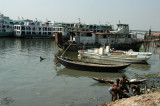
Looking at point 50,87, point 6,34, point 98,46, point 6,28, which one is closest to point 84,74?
point 50,87

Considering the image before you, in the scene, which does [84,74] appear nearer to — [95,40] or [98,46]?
[98,46]

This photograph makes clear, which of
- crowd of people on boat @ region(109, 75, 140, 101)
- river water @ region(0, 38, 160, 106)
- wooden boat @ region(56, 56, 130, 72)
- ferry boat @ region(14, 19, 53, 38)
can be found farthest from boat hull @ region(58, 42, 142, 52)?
ferry boat @ region(14, 19, 53, 38)

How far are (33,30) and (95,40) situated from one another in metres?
41.0

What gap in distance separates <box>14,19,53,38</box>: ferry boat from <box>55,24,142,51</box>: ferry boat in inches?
1347

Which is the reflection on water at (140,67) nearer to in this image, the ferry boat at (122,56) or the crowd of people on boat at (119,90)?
the ferry boat at (122,56)

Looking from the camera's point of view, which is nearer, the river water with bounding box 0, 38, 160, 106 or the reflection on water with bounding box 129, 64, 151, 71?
the river water with bounding box 0, 38, 160, 106

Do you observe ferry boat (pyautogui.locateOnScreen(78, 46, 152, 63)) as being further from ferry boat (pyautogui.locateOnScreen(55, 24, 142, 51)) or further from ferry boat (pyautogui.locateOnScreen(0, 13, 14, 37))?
Answer: ferry boat (pyautogui.locateOnScreen(0, 13, 14, 37))

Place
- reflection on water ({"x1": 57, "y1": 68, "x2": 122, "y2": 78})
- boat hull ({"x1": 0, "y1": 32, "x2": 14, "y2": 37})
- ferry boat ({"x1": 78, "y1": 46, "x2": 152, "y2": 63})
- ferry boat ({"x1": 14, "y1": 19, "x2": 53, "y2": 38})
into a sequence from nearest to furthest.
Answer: reflection on water ({"x1": 57, "y1": 68, "x2": 122, "y2": 78}) → ferry boat ({"x1": 78, "y1": 46, "x2": 152, "y2": 63}) → boat hull ({"x1": 0, "y1": 32, "x2": 14, "y2": 37}) → ferry boat ({"x1": 14, "y1": 19, "x2": 53, "y2": 38})

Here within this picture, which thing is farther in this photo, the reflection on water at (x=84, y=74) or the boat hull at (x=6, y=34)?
the boat hull at (x=6, y=34)

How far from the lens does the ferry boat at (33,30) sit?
218 ft

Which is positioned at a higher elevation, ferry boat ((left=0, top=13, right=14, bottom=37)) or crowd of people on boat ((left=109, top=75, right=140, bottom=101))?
ferry boat ((left=0, top=13, right=14, bottom=37))

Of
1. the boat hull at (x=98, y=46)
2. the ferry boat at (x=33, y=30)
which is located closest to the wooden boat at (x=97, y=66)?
the boat hull at (x=98, y=46)

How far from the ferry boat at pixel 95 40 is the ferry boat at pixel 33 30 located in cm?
3422

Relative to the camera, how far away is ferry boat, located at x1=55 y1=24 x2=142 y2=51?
3250 cm
